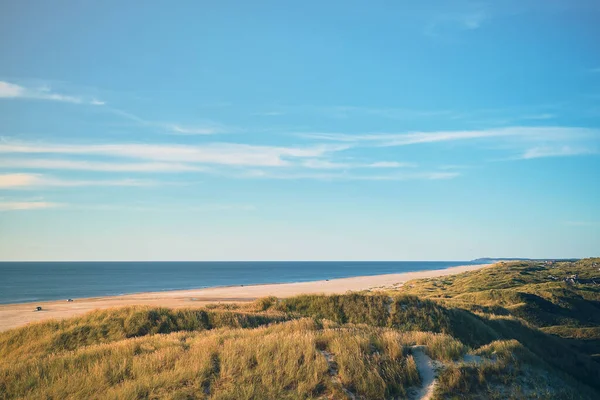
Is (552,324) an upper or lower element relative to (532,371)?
lower

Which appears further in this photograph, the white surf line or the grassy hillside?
the white surf line

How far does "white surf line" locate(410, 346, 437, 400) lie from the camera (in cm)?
1076

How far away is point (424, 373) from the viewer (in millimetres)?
11750

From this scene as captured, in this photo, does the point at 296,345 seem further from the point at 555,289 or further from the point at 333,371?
the point at 555,289

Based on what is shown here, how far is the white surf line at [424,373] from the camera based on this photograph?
10.8m

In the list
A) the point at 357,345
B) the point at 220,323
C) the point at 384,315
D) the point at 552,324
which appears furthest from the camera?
the point at 552,324

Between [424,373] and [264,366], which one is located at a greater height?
[264,366]

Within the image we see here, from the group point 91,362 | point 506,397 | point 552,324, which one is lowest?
point 552,324

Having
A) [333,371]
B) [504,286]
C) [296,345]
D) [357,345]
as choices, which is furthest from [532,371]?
[504,286]

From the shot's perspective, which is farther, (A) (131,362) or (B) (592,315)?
(B) (592,315)

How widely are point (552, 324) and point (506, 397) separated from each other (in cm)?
3254

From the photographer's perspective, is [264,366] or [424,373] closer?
[264,366]

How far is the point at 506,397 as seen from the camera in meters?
11.1

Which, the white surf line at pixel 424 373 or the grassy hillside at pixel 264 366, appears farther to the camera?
the white surf line at pixel 424 373
